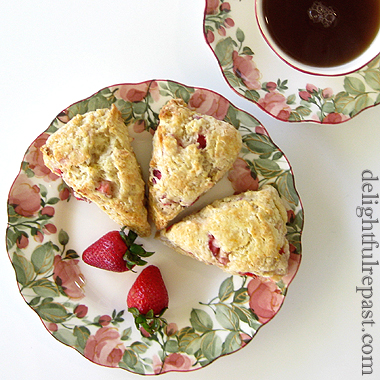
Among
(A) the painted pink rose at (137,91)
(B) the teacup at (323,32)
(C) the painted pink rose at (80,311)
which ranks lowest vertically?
(C) the painted pink rose at (80,311)

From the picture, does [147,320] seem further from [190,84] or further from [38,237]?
[190,84]

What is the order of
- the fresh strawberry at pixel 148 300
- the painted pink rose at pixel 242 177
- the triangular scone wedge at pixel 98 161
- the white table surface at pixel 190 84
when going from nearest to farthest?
the triangular scone wedge at pixel 98 161 → the fresh strawberry at pixel 148 300 → the painted pink rose at pixel 242 177 → the white table surface at pixel 190 84

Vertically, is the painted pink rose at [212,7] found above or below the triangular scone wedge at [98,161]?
above

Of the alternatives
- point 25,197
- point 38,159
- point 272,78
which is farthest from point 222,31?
point 25,197

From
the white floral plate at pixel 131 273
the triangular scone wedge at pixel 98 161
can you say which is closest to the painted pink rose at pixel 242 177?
the white floral plate at pixel 131 273

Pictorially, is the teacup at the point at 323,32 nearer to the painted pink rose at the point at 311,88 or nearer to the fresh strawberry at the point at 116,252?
the painted pink rose at the point at 311,88

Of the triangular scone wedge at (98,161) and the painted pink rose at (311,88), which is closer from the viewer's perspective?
the triangular scone wedge at (98,161)

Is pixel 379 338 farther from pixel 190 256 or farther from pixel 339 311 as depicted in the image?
pixel 190 256

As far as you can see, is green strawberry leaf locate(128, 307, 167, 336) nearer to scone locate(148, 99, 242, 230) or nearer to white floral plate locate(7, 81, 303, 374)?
white floral plate locate(7, 81, 303, 374)

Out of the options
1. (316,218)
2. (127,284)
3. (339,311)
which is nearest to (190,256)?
(127,284)
